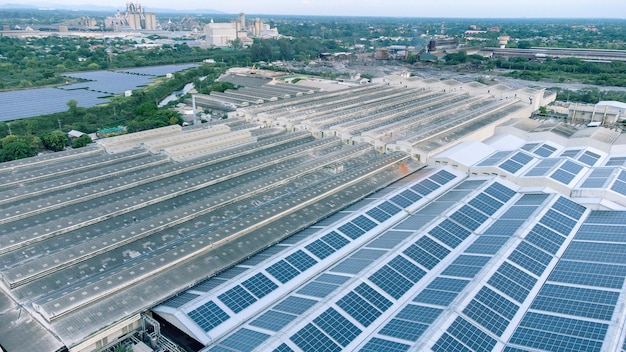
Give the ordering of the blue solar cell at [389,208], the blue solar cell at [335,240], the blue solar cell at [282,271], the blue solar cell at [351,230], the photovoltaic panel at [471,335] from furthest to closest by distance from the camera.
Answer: the blue solar cell at [389,208] < the blue solar cell at [351,230] < the blue solar cell at [335,240] < the blue solar cell at [282,271] < the photovoltaic panel at [471,335]

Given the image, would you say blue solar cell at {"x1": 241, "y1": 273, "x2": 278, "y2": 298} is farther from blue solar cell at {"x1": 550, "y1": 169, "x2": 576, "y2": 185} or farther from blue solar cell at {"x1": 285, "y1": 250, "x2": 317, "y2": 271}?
blue solar cell at {"x1": 550, "y1": 169, "x2": 576, "y2": 185}

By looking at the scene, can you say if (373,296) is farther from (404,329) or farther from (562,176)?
(562,176)

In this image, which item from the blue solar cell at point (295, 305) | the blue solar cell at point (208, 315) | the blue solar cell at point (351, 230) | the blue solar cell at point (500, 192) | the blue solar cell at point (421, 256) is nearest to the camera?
the blue solar cell at point (208, 315)

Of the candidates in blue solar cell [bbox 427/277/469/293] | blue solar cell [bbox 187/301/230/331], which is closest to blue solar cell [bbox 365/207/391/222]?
blue solar cell [bbox 427/277/469/293]

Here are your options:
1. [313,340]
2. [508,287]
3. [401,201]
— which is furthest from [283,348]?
[401,201]

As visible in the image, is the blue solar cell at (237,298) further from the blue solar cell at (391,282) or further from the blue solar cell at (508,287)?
the blue solar cell at (508,287)

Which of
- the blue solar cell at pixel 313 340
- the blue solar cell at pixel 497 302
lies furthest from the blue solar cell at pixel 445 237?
the blue solar cell at pixel 313 340

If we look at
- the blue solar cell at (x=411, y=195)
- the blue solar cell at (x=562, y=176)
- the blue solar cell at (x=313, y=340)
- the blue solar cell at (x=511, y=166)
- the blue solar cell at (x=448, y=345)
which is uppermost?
the blue solar cell at (x=562, y=176)
